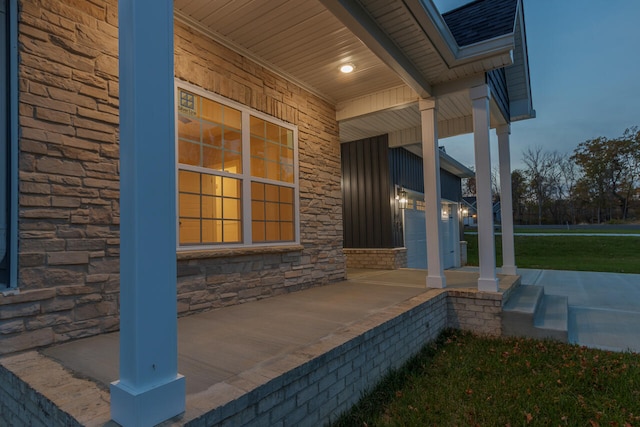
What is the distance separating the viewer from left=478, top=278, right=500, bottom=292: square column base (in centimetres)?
457

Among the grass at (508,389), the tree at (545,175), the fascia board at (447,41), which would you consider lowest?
the grass at (508,389)

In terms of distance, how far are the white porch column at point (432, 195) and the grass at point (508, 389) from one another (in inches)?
51.5

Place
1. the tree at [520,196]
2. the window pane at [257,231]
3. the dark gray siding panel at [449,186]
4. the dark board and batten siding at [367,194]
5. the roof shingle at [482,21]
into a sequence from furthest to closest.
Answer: the tree at [520,196]
the dark gray siding panel at [449,186]
the dark board and batten siding at [367,194]
the window pane at [257,231]
the roof shingle at [482,21]

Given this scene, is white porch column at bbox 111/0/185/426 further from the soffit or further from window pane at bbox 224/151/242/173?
window pane at bbox 224/151/242/173

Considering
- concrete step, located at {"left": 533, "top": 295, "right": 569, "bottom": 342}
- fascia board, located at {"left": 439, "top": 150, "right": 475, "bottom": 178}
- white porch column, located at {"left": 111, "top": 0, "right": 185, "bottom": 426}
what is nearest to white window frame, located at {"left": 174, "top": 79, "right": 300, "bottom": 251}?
white porch column, located at {"left": 111, "top": 0, "right": 185, "bottom": 426}

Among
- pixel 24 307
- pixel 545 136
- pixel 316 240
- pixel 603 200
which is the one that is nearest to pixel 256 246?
pixel 316 240

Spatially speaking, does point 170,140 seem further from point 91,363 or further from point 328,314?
point 328,314

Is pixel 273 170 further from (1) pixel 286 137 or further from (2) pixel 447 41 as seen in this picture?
(2) pixel 447 41

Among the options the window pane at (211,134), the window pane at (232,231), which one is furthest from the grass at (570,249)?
the window pane at (211,134)

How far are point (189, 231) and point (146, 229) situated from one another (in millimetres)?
2387

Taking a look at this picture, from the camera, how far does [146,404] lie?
141cm

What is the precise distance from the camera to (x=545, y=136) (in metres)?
65.0

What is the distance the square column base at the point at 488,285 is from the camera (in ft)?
15.0

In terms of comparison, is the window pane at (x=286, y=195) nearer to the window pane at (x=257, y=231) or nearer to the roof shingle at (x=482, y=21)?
the window pane at (x=257, y=231)
